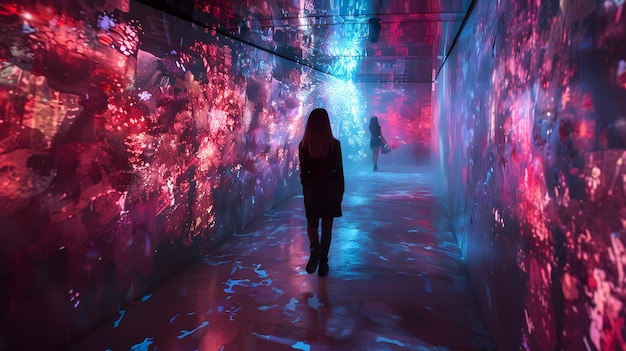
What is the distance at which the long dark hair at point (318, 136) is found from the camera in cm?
357

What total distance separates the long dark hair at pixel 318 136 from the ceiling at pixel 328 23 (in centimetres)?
134

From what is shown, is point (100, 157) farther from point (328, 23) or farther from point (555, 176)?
point (328, 23)

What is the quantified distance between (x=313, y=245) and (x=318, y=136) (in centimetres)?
114

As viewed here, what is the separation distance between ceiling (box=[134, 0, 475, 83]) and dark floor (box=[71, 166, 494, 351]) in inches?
104

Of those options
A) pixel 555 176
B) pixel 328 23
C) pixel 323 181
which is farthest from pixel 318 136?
pixel 555 176

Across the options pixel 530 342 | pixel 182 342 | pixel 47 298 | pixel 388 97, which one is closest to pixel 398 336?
pixel 530 342

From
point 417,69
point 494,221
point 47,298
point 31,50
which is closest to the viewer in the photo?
point 31,50

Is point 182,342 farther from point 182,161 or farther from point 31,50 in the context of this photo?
point 31,50

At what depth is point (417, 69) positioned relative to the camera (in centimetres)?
1055

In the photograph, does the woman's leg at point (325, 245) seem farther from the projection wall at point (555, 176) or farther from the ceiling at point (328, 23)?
the ceiling at point (328, 23)

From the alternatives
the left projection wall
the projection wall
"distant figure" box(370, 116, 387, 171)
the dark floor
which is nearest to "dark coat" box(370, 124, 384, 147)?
"distant figure" box(370, 116, 387, 171)

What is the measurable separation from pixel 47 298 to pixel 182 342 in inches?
37.2

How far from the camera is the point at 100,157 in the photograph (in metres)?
2.88

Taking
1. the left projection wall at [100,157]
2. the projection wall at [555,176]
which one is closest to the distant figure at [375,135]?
the left projection wall at [100,157]
